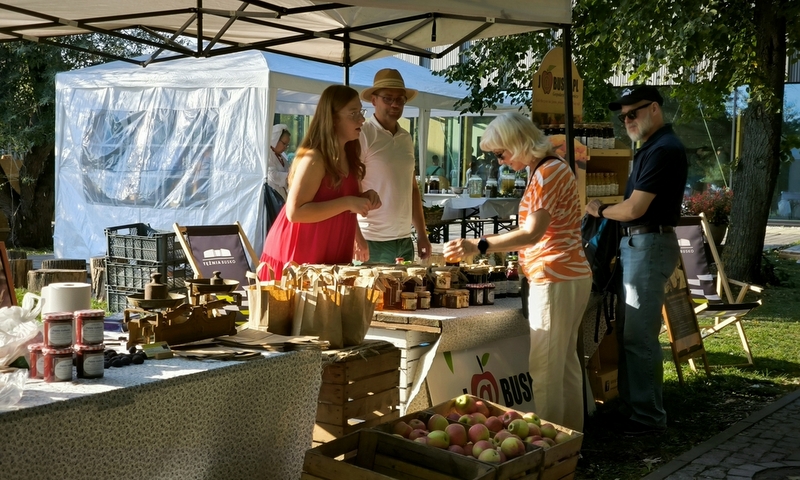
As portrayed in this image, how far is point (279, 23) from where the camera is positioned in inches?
236

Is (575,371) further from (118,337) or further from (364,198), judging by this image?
(118,337)

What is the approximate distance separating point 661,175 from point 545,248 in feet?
3.27

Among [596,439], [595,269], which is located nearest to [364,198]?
[595,269]

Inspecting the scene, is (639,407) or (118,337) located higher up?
(118,337)

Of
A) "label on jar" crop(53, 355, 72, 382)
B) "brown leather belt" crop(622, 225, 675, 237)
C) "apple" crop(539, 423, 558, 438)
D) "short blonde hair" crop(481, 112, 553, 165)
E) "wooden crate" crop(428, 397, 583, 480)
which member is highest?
"short blonde hair" crop(481, 112, 553, 165)

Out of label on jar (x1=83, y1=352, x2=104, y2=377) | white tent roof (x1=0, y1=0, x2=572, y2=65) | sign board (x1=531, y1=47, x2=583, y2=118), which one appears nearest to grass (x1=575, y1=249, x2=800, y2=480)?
sign board (x1=531, y1=47, x2=583, y2=118)

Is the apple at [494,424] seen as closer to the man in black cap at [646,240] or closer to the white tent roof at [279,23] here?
the man in black cap at [646,240]

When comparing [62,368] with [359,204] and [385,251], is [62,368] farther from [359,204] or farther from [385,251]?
[385,251]

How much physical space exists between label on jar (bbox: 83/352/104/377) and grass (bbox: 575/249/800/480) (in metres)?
2.53

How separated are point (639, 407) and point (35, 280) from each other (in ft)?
19.1

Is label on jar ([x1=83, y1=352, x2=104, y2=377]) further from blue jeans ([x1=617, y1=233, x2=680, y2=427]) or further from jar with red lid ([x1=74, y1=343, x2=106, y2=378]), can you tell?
blue jeans ([x1=617, y1=233, x2=680, y2=427])

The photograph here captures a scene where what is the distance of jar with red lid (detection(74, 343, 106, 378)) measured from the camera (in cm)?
247

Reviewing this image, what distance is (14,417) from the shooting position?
7.04ft

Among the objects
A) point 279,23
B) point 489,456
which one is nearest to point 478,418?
point 489,456
